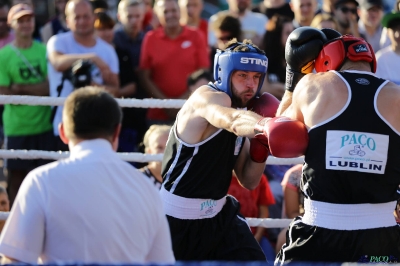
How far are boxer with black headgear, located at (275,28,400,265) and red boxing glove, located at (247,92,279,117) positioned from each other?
1.79 feet

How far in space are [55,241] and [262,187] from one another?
348cm

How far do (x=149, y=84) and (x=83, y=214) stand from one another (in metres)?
4.72

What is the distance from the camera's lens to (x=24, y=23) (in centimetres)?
732

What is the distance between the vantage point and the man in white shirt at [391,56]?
7.40 metres

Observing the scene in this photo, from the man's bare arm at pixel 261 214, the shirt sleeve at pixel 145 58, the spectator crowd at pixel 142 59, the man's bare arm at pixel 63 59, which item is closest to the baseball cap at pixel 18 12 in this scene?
the spectator crowd at pixel 142 59

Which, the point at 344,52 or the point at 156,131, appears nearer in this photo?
the point at 344,52

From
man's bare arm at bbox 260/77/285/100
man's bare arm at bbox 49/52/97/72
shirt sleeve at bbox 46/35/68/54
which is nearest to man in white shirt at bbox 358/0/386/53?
man's bare arm at bbox 260/77/285/100

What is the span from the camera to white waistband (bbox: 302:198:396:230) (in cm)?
399

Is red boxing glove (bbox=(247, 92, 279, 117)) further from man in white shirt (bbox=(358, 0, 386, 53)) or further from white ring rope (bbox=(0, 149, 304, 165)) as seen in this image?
man in white shirt (bbox=(358, 0, 386, 53))

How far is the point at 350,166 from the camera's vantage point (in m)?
3.97

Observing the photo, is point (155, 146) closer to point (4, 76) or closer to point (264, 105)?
point (264, 105)

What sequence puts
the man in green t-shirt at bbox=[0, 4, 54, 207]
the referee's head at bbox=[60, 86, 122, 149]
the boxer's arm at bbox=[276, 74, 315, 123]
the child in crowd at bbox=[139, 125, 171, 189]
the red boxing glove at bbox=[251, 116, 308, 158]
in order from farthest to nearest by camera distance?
the man in green t-shirt at bbox=[0, 4, 54, 207] < the child in crowd at bbox=[139, 125, 171, 189] < the boxer's arm at bbox=[276, 74, 315, 123] < the red boxing glove at bbox=[251, 116, 308, 158] < the referee's head at bbox=[60, 86, 122, 149]

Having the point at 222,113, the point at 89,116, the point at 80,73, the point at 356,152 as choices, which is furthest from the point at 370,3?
the point at 89,116

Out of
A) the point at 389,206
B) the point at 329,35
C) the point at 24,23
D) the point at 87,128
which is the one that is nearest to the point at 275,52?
the point at 24,23
